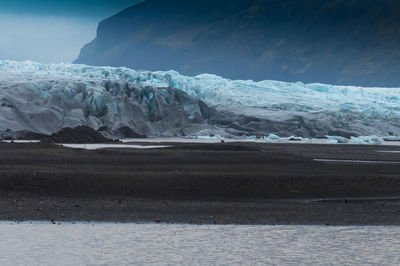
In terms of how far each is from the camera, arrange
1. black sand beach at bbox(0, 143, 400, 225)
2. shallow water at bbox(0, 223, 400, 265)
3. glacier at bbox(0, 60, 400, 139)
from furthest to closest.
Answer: glacier at bbox(0, 60, 400, 139)
black sand beach at bbox(0, 143, 400, 225)
shallow water at bbox(0, 223, 400, 265)

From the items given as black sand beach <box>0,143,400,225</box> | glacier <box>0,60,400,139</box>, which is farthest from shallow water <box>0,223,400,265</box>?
glacier <box>0,60,400,139</box>

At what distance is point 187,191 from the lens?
20344mm

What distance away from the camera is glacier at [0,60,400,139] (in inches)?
2340

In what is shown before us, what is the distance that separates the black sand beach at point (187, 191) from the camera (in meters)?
16.3

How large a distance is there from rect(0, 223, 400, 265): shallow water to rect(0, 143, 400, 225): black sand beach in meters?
0.93

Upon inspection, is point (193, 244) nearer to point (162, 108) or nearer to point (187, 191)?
point (187, 191)

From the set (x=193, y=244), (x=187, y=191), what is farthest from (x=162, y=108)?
(x=193, y=244)

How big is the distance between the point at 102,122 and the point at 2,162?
3764 cm

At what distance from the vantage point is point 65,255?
12.1 meters

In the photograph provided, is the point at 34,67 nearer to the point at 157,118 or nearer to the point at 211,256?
the point at 157,118

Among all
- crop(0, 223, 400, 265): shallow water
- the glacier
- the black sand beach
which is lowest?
crop(0, 223, 400, 265): shallow water

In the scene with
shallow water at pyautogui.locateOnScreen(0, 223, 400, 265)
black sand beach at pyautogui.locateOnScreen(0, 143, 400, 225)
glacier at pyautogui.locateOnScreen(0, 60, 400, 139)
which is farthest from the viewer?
glacier at pyautogui.locateOnScreen(0, 60, 400, 139)

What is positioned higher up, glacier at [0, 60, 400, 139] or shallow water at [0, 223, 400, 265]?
glacier at [0, 60, 400, 139]

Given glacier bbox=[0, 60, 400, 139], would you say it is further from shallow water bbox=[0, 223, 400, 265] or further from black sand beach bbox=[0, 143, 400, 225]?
shallow water bbox=[0, 223, 400, 265]
